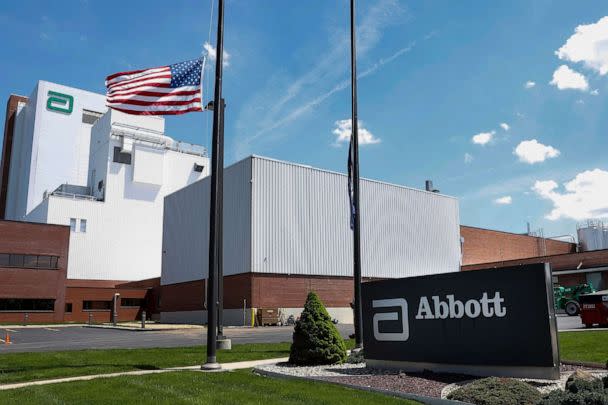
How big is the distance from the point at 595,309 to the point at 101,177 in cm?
6142

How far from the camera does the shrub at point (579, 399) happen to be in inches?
258

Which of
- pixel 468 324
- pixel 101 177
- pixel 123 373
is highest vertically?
pixel 101 177

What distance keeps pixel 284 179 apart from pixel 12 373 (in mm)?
33543

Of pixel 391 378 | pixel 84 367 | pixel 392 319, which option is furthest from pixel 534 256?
pixel 84 367

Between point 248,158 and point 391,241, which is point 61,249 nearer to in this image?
point 248,158

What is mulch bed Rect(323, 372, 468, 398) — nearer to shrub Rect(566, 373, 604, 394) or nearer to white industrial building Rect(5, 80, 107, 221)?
shrub Rect(566, 373, 604, 394)

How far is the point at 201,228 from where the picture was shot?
4950 cm

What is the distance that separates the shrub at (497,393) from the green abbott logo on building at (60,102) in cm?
8870

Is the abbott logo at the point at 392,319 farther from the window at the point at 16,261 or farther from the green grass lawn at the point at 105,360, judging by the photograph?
the window at the point at 16,261

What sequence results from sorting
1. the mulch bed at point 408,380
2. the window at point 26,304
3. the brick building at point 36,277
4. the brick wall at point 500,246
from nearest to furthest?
the mulch bed at point 408,380 → the window at point 26,304 → the brick building at point 36,277 → the brick wall at point 500,246

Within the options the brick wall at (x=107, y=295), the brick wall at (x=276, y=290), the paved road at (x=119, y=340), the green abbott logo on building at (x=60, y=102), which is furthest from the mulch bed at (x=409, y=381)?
the green abbott logo on building at (x=60, y=102)

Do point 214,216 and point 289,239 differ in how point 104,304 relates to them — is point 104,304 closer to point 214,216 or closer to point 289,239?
point 289,239

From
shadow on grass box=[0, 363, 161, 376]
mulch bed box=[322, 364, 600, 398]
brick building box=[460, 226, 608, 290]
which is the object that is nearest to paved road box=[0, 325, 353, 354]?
shadow on grass box=[0, 363, 161, 376]

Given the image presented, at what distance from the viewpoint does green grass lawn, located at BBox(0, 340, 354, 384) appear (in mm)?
12313
